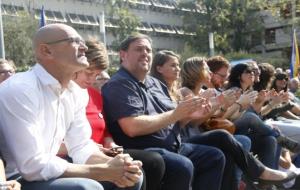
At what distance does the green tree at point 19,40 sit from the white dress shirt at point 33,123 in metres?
32.6

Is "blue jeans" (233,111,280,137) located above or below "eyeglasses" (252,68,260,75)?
below

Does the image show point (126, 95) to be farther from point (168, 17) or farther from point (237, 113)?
point (168, 17)

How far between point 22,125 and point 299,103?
7521 millimetres

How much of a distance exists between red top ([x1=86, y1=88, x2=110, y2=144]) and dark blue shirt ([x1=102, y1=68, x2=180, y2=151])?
0.28ft

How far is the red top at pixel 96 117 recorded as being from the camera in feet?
14.3

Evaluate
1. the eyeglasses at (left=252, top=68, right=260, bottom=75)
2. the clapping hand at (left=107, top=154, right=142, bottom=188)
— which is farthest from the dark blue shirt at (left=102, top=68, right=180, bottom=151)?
the eyeglasses at (left=252, top=68, right=260, bottom=75)

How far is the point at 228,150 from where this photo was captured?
5289mm

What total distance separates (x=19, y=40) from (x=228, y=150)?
3317 centimetres

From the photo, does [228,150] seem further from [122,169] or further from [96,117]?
[122,169]

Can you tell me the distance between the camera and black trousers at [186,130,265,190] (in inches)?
207

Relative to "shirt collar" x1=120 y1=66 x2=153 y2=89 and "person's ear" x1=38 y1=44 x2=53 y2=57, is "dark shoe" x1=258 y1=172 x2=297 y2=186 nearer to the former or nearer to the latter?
"shirt collar" x1=120 y1=66 x2=153 y2=89

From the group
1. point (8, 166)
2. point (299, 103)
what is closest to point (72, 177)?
point (8, 166)

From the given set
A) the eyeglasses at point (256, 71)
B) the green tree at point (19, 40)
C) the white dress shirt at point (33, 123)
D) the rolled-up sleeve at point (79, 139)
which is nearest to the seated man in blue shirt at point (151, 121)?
the rolled-up sleeve at point (79, 139)

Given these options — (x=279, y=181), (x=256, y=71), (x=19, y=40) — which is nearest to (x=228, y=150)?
(x=279, y=181)
